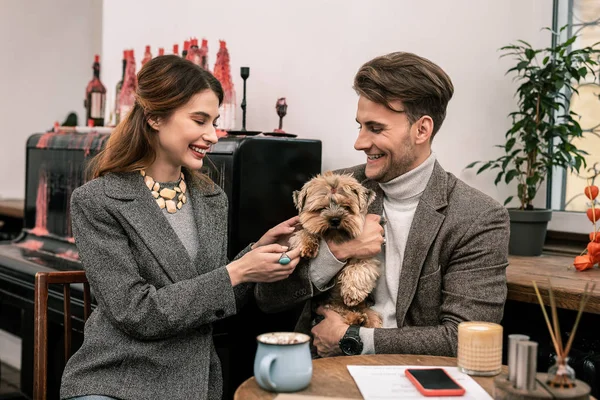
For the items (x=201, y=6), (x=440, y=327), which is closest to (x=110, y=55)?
(x=201, y=6)

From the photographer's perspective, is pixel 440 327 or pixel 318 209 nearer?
pixel 440 327

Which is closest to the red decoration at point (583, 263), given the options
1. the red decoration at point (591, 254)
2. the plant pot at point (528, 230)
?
the red decoration at point (591, 254)

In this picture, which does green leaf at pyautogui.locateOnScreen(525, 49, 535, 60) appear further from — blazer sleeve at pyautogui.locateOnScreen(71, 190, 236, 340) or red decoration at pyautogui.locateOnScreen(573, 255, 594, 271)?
blazer sleeve at pyautogui.locateOnScreen(71, 190, 236, 340)

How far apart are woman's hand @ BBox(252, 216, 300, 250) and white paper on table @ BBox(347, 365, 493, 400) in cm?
67

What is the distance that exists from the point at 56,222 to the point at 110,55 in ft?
4.05

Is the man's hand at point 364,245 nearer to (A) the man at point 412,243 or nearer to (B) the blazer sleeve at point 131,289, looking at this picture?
(A) the man at point 412,243

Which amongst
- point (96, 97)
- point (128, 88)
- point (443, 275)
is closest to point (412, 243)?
point (443, 275)

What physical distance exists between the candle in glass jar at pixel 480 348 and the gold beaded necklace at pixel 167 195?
942 mm

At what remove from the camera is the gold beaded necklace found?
2047mm

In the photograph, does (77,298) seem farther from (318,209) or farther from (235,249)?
(318,209)

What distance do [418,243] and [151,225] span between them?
77cm

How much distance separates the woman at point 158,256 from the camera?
6.16 feet

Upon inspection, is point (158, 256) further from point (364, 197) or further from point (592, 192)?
point (592, 192)

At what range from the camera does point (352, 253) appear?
2.07 m
